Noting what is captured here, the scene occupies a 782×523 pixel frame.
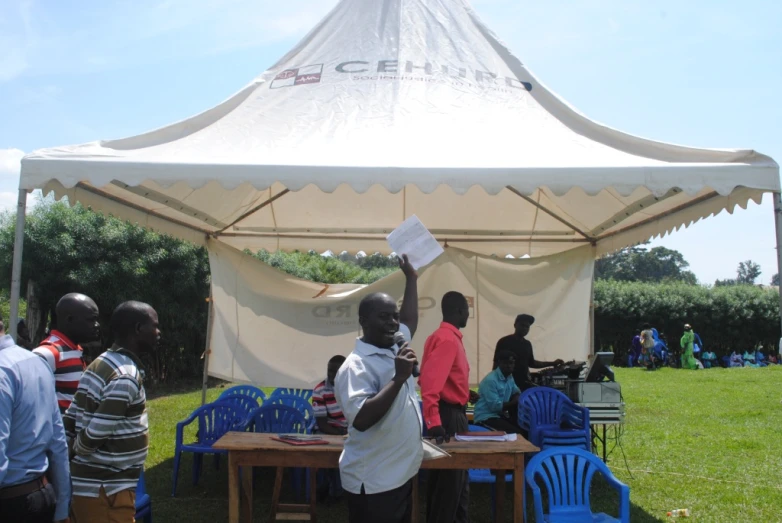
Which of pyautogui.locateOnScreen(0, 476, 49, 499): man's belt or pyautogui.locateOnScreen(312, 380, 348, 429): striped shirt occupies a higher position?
pyautogui.locateOnScreen(0, 476, 49, 499): man's belt

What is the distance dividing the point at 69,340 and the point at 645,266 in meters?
77.0

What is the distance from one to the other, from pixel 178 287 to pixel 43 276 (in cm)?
270

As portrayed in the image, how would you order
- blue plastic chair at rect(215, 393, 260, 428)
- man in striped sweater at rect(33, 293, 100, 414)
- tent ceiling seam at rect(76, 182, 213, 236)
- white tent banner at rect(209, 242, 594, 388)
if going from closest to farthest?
1. man in striped sweater at rect(33, 293, 100, 414)
2. tent ceiling seam at rect(76, 182, 213, 236)
3. blue plastic chair at rect(215, 393, 260, 428)
4. white tent banner at rect(209, 242, 594, 388)

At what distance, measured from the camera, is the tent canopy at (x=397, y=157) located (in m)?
4.93

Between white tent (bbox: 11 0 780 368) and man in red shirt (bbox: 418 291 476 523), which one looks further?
white tent (bbox: 11 0 780 368)

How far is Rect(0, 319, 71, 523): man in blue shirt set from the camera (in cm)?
285

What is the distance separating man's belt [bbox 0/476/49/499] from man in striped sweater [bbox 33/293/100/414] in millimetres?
768

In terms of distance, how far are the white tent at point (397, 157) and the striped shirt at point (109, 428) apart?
6.65 feet

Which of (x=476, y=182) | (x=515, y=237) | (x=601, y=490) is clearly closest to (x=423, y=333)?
(x=515, y=237)

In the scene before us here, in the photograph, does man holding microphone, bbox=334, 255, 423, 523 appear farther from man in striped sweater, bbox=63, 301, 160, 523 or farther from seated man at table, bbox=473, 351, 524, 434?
seated man at table, bbox=473, 351, 524, 434

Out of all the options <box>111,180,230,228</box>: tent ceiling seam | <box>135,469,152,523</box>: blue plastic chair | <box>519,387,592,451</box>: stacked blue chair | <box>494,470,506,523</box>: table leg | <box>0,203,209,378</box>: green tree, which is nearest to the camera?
<box>135,469,152,523</box>: blue plastic chair

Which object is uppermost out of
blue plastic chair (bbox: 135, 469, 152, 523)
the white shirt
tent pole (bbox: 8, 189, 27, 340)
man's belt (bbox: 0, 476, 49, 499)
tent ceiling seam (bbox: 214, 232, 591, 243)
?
tent ceiling seam (bbox: 214, 232, 591, 243)

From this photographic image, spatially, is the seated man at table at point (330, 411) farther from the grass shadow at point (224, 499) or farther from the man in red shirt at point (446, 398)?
the man in red shirt at point (446, 398)

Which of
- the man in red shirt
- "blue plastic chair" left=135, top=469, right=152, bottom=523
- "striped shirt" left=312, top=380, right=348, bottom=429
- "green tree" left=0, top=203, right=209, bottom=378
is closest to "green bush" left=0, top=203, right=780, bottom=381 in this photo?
"green tree" left=0, top=203, right=209, bottom=378
